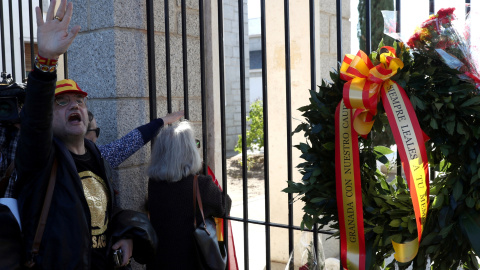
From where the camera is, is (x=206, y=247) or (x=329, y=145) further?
(x=206, y=247)

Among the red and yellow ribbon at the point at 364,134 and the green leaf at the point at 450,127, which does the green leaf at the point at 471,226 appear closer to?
the red and yellow ribbon at the point at 364,134

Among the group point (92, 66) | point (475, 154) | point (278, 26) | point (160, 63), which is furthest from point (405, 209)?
point (278, 26)

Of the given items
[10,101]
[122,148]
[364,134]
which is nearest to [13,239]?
[10,101]

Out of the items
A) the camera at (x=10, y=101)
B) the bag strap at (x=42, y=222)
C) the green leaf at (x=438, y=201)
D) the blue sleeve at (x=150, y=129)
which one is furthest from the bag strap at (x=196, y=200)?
the green leaf at (x=438, y=201)

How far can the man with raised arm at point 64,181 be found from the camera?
6.58 ft

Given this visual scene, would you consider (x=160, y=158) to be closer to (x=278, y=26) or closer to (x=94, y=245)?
(x=94, y=245)

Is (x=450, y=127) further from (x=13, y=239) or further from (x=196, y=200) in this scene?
(x=13, y=239)

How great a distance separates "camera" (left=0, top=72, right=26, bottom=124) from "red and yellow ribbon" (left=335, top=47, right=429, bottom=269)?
152 centimetres

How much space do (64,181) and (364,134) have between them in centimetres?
130

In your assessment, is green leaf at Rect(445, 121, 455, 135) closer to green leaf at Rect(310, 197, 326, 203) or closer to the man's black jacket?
green leaf at Rect(310, 197, 326, 203)

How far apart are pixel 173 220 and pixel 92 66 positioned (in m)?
1.09

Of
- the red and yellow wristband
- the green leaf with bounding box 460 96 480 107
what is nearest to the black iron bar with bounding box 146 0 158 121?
the red and yellow wristband

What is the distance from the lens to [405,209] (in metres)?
1.85

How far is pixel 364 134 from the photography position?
188 cm
